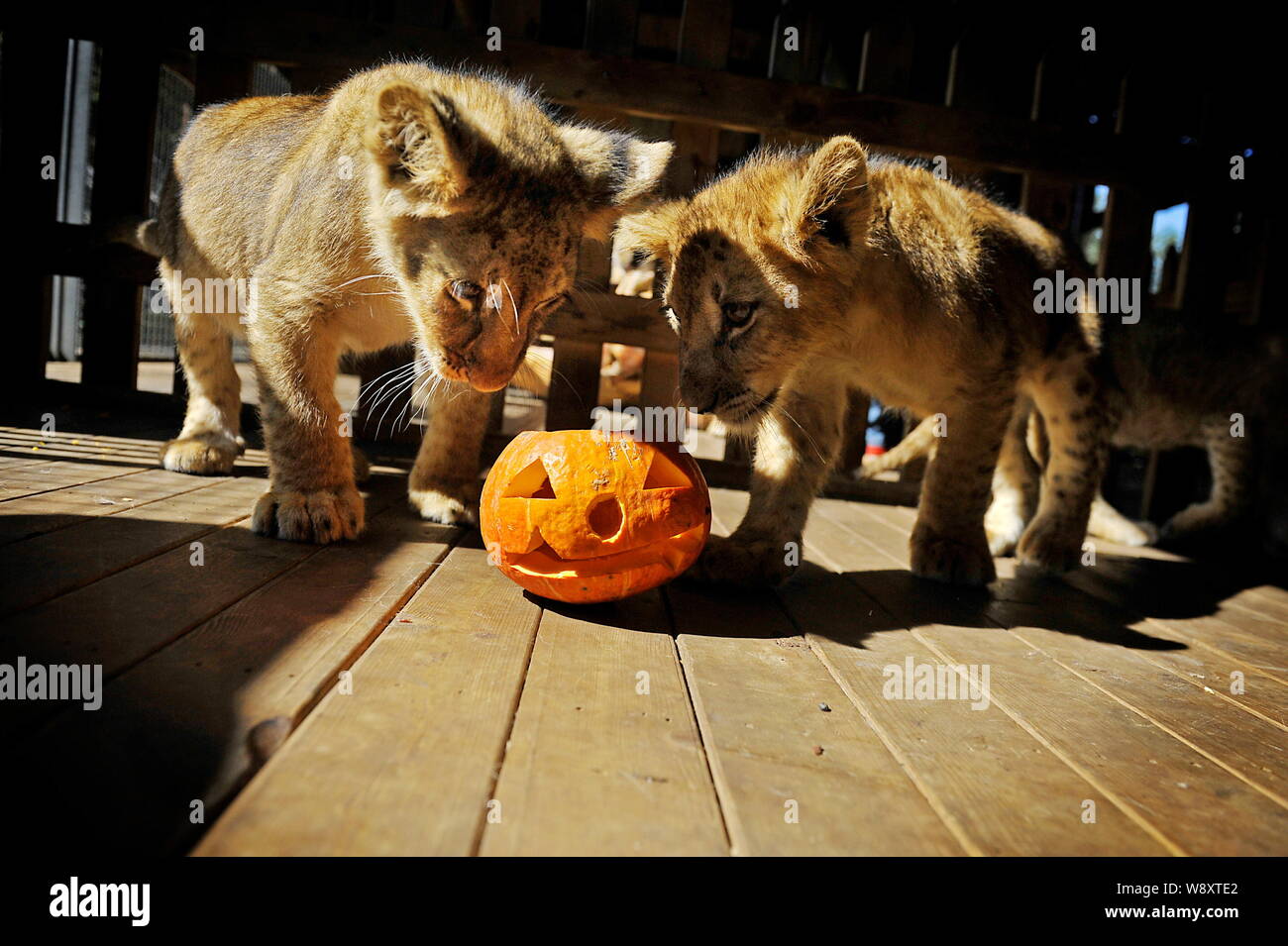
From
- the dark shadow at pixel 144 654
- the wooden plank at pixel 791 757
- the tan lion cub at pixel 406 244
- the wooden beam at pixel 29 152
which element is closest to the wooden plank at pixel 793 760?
the wooden plank at pixel 791 757

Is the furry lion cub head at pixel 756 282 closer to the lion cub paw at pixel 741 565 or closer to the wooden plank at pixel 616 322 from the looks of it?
the lion cub paw at pixel 741 565

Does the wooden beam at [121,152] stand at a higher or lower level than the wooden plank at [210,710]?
higher

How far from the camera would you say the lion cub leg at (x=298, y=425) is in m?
3.36

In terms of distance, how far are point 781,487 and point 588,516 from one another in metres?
1.18

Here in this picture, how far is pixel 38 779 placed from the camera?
4.71ft

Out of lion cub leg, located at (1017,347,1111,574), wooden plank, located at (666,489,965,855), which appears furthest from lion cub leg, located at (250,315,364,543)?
lion cub leg, located at (1017,347,1111,574)

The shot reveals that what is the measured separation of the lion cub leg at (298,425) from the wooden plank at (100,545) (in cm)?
28

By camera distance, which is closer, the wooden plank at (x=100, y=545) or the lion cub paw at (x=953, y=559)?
the wooden plank at (x=100, y=545)

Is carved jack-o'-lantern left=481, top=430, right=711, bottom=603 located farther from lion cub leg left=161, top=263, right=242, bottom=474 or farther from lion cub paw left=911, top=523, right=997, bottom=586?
lion cub leg left=161, top=263, right=242, bottom=474

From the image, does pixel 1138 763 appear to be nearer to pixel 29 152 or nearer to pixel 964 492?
pixel 964 492

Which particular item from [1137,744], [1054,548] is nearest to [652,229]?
[1054,548]

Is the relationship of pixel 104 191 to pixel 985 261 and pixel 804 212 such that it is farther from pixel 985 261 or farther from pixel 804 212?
pixel 985 261

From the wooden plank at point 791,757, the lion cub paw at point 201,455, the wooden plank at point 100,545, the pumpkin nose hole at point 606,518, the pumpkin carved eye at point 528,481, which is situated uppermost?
the pumpkin carved eye at point 528,481

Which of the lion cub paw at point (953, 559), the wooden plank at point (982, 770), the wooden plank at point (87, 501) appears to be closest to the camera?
the wooden plank at point (982, 770)
